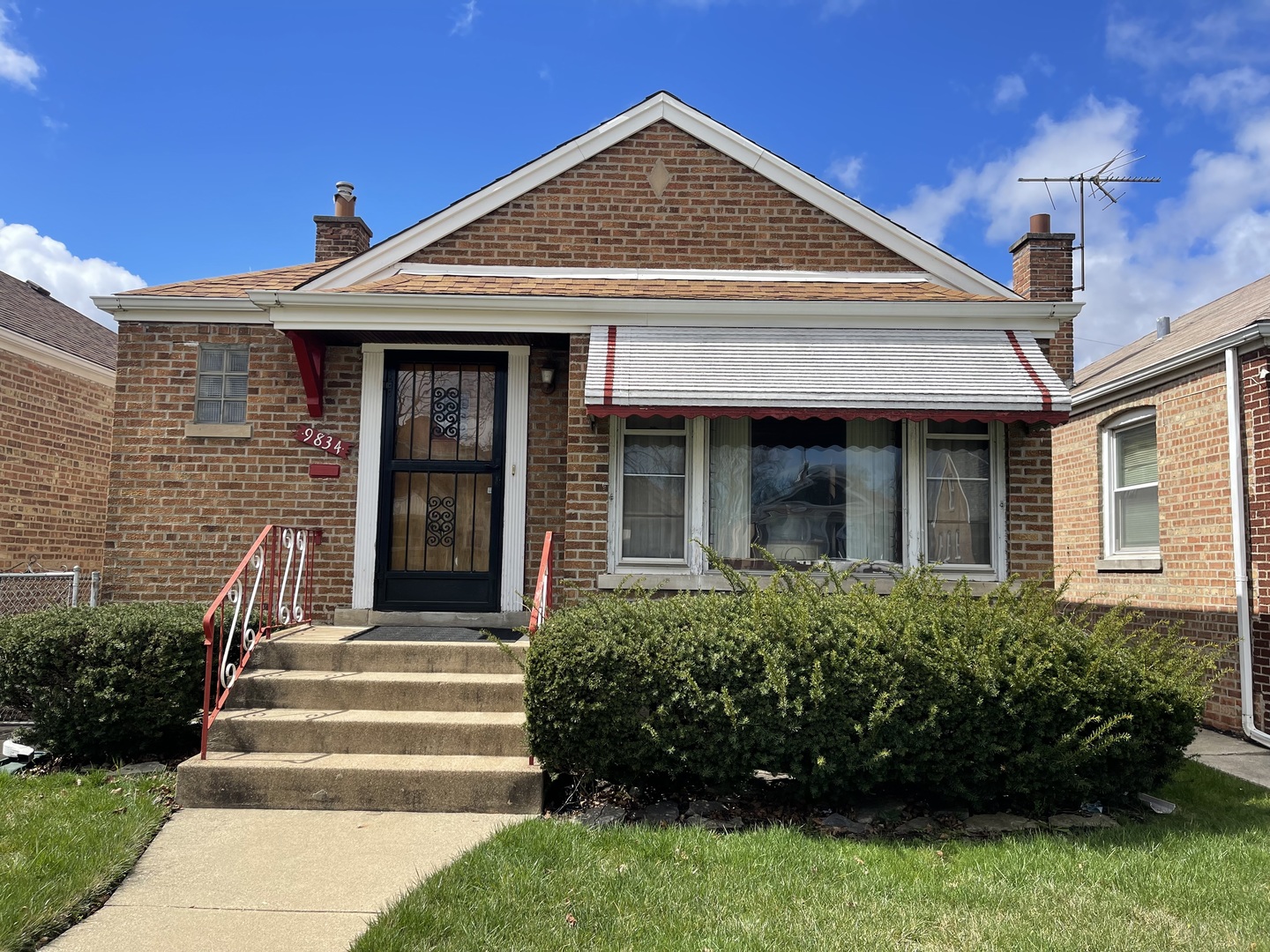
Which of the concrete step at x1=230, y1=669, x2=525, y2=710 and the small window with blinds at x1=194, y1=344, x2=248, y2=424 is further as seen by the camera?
the small window with blinds at x1=194, y1=344, x2=248, y2=424

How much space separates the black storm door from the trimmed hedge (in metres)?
2.88

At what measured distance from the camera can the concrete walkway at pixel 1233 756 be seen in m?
→ 6.87

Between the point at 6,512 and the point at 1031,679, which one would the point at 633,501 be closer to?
the point at 1031,679

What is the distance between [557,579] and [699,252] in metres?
3.39

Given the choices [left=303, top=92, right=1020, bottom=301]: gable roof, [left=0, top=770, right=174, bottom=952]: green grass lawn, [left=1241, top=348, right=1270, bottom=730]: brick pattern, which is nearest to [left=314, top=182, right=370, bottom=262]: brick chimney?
[left=303, top=92, right=1020, bottom=301]: gable roof

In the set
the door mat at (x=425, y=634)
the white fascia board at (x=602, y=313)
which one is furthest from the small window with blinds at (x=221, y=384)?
the door mat at (x=425, y=634)

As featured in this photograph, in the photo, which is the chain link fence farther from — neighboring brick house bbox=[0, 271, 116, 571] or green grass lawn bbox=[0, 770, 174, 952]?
green grass lawn bbox=[0, 770, 174, 952]

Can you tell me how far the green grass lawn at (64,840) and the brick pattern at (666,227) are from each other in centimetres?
522

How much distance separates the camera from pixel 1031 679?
16.7 feet

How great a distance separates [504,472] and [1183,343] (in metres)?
7.31

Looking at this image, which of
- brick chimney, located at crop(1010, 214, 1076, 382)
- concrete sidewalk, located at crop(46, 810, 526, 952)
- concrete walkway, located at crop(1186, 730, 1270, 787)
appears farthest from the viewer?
brick chimney, located at crop(1010, 214, 1076, 382)

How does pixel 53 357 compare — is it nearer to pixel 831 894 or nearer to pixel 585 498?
pixel 585 498

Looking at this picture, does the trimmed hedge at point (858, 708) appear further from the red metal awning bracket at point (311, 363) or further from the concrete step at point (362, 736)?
the red metal awning bracket at point (311, 363)

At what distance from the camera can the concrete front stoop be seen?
17.8ft
